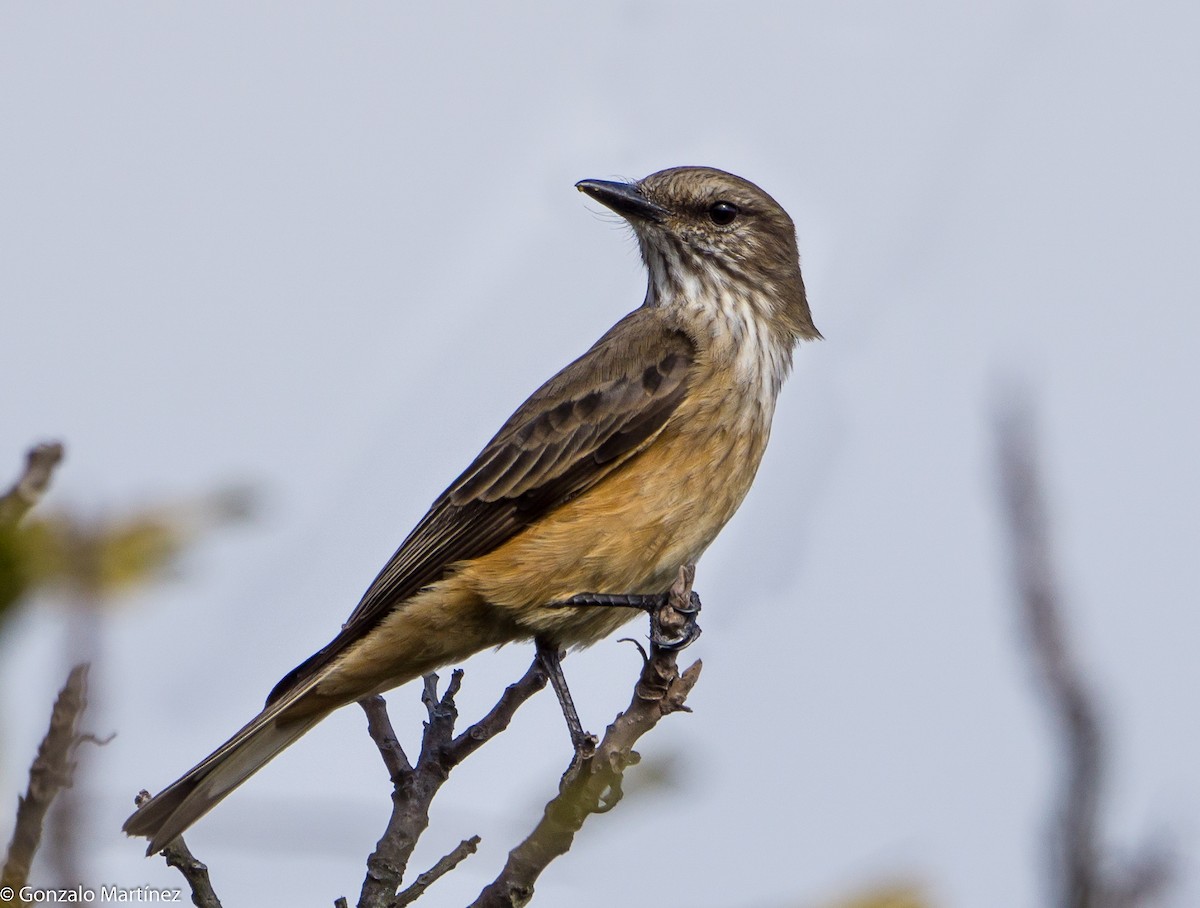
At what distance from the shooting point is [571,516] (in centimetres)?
669

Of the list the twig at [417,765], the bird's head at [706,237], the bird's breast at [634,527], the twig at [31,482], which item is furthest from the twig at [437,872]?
the bird's head at [706,237]

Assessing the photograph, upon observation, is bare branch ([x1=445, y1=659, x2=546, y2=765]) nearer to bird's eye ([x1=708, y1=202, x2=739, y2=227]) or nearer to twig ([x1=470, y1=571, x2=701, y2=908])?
twig ([x1=470, y1=571, x2=701, y2=908])

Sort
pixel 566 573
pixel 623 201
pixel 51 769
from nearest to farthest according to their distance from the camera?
1. pixel 51 769
2. pixel 566 573
3. pixel 623 201

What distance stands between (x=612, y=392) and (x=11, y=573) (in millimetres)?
4777

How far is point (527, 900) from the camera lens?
484cm

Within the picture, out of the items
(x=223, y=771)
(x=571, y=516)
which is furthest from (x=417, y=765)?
(x=571, y=516)

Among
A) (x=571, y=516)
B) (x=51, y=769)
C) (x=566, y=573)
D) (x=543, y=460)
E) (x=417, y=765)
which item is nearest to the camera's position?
(x=51, y=769)

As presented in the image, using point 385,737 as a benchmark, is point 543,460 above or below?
above

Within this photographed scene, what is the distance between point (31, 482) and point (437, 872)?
2614 millimetres

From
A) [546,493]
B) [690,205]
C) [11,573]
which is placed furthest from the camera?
[690,205]

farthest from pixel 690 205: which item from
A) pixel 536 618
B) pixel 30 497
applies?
pixel 30 497

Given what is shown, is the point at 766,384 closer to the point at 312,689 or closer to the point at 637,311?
the point at 637,311

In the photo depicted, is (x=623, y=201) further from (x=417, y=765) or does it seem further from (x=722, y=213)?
(x=417, y=765)

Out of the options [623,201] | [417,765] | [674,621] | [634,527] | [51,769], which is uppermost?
[623,201]
